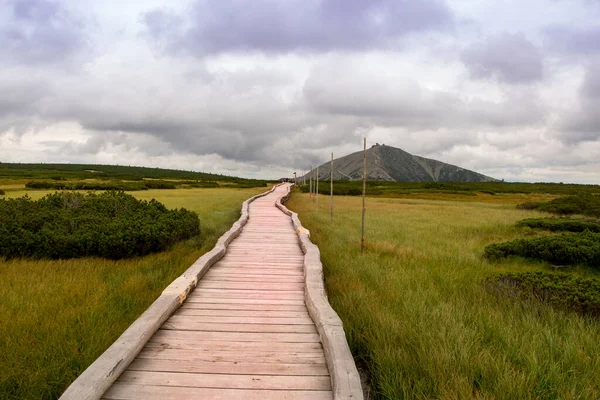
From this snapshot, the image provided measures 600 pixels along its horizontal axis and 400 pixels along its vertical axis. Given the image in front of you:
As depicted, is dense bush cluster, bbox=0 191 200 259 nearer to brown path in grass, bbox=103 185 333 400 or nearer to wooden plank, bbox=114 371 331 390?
brown path in grass, bbox=103 185 333 400

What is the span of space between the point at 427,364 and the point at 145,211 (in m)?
9.21

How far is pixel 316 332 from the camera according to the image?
4.07m

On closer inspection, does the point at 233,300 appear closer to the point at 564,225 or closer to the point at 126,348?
the point at 126,348

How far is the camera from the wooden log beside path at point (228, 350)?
2.92 metres

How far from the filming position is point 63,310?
461cm

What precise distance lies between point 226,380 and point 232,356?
406 millimetres

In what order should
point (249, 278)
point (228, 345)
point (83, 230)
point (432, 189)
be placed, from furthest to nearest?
point (432, 189), point (83, 230), point (249, 278), point (228, 345)

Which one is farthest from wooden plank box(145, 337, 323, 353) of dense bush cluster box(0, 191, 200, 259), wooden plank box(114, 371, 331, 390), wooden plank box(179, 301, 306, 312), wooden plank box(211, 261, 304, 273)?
dense bush cluster box(0, 191, 200, 259)

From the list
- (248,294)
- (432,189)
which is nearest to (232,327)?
(248,294)

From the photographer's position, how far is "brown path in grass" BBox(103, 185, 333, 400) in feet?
9.73

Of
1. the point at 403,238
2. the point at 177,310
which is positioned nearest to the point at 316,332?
the point at 177,310

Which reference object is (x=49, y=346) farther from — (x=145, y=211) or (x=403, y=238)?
(x=403, y=238)

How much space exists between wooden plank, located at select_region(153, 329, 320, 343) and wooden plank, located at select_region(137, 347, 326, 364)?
0.28 m

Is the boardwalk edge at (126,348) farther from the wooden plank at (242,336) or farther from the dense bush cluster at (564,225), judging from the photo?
the dense bush cluster at (564,225)
